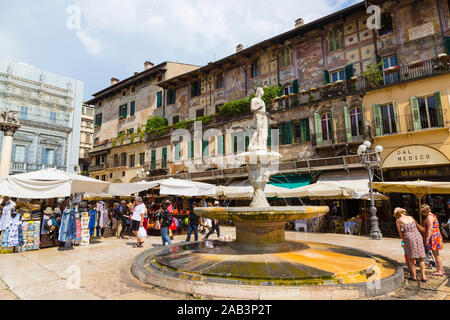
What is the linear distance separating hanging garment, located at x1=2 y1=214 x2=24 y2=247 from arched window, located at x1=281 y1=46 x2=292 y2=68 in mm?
19278

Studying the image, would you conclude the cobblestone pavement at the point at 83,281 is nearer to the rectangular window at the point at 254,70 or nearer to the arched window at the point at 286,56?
the arched window at the point at 286,56

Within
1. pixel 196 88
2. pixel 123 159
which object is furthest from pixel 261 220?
pixel 123 159

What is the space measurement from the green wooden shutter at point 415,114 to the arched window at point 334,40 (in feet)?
20.8

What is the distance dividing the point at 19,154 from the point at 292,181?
29899 mm

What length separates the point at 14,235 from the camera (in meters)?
8.07

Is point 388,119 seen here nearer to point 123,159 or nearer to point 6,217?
point 6,217

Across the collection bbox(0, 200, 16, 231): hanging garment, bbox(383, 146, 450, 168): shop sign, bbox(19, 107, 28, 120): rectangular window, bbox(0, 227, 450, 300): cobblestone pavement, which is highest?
bbox(19, 107, 28, 120): rectangular window

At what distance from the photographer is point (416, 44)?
53.3 ft

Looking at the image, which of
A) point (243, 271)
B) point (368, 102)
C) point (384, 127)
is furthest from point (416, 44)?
point (243, 271)

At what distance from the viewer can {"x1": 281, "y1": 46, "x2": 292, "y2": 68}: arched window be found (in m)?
21.3

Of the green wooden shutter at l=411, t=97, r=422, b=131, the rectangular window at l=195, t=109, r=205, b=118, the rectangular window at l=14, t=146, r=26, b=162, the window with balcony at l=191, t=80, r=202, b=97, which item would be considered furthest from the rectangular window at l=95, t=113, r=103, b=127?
the green wooden shutter at l=411, t=97, r=422, b=131

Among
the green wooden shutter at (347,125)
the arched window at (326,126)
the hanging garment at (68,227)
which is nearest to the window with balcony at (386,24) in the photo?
the green wooden shutter at (347,125)

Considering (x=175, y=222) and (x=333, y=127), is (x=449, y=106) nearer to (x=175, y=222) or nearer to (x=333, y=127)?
(x=333, y=127)

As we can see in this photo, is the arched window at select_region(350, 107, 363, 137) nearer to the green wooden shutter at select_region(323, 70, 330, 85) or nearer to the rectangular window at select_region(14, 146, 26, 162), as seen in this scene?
the green wooden shutter at select_region(323, 70, 330, 85)
